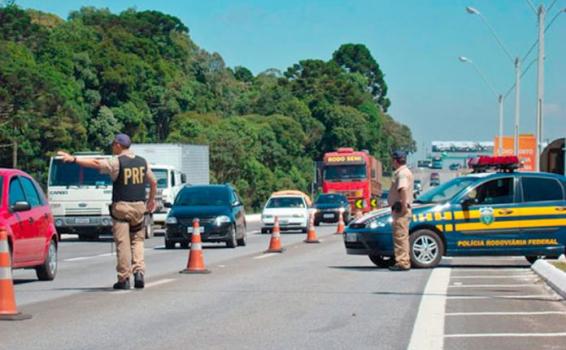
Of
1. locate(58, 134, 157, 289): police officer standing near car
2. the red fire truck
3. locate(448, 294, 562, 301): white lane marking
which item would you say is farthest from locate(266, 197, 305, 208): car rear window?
locate(448, 294, 562, 301): white lane marking

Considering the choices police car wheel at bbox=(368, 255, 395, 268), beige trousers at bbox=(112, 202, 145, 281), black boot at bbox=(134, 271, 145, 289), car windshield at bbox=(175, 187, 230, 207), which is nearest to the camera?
beige trousers at bbox=(112, 202, 145, 281)

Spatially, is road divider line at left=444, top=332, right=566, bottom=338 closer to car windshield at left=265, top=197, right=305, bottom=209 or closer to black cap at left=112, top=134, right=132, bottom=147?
black cap at left=112, top=134, right=132, bottom=147

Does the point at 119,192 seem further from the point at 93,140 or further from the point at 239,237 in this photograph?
the point at 93,140

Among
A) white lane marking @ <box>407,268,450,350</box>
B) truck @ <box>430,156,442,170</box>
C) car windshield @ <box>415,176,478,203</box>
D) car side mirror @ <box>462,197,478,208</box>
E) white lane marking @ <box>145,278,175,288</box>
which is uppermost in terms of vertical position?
truck @ <box>430,156,442,170</box>

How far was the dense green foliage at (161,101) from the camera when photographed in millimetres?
66062

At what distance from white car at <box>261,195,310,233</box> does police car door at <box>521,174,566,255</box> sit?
21013 mm

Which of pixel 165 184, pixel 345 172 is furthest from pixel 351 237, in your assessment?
pixel 345 172

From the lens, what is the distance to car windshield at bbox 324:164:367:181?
56719 millimetres

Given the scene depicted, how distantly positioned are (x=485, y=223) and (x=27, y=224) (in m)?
7.48

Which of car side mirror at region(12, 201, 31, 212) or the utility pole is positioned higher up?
the utility pole

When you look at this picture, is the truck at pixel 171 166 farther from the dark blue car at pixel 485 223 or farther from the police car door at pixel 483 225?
the police car door at pixel 483 225

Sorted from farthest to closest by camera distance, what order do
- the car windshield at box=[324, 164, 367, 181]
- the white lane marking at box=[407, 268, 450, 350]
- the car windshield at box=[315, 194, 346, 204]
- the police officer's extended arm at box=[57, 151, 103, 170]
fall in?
the car windshield at box=[324, 164, 367, 181] < the car windshield at box=[315, 194, 346, 204] < the police officer's extended arm at box=[57, 151, 103, 170] < the white lane marking at box=[407, 268, 450, 350]

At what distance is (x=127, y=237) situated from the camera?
46.7 feet

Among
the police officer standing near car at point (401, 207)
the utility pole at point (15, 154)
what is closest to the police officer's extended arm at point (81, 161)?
the police officer standing near car at point (401, 207)
